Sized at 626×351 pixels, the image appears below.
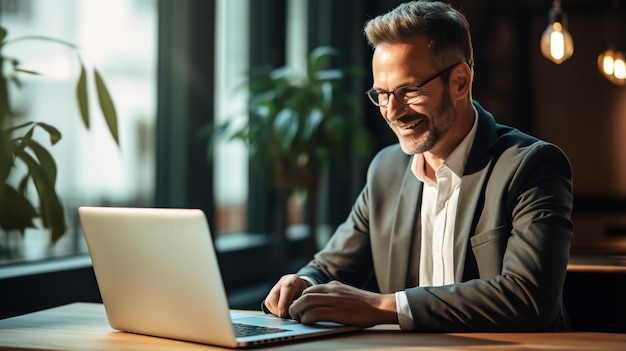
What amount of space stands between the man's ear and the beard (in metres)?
0.03

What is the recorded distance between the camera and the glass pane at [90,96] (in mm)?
3162

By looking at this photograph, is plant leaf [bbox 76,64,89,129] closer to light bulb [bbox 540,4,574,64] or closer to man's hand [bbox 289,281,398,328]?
man's hand [bbox 289,281,398,328]

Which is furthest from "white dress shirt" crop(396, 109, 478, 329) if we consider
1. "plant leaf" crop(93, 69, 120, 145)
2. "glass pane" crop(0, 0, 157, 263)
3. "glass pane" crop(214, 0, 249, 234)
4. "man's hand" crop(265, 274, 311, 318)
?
"glass pane" crop(214, 0, 249, 234)

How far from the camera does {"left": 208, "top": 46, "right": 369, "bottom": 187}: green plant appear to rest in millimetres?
4457

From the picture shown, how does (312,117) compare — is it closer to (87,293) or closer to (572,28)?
(87,293)

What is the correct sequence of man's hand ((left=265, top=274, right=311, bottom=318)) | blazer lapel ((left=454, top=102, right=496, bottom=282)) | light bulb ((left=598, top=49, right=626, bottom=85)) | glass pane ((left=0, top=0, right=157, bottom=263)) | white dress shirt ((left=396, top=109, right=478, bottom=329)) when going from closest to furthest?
man's hand ((left=265, top=274, right=311, bottom=318)), blazer lapel ((left=454, top=102, right=496, bottom=282)), white dress shirt ((left=396, top=109, right=478, bottom=329)), glass pane ((left=0, top=0, right=157, bottom=263)), light bulb ((left=598, top=49, right=626, bottom=85))

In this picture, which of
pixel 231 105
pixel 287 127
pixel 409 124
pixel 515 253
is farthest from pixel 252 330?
pixel 231 105

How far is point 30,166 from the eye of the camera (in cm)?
227

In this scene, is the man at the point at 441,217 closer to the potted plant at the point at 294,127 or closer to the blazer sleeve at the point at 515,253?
the blazer sleeve at the point at 515,253

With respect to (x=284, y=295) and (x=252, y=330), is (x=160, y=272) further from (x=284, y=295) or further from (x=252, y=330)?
(x=284, y=295)

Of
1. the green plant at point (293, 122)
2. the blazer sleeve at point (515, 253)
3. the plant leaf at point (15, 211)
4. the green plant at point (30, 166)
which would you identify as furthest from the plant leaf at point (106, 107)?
the green plant at point (293, 122)

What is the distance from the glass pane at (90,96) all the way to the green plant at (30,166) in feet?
1.67

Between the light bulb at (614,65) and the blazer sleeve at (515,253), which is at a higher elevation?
the light bulb at (614,65)

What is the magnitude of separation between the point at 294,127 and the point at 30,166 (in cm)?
225
